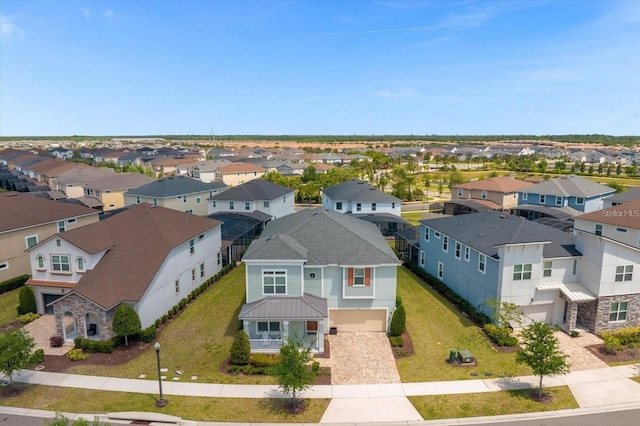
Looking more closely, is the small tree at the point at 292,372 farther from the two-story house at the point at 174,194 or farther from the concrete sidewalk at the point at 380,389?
the two-story house at the point at 174,194

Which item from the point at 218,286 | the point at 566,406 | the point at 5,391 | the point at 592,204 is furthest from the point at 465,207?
the point at 5,391

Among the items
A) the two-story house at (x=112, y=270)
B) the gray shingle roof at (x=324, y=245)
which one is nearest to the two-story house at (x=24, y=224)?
the two-story house at (x=112, y=270)

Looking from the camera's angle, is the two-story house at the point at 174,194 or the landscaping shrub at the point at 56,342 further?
the two-story house at the point at 174,194

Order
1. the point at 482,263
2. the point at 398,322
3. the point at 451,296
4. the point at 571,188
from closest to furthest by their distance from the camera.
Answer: the point at 398,322 → the point at 482,263 → the point at 451,296 → the point at 571,188

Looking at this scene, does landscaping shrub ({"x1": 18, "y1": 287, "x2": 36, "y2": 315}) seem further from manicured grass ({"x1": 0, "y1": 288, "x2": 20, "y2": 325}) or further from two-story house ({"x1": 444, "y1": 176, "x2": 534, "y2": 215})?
two-story house ({"x1": 444, "y1": 176, "x2": 534, "y2": 215})

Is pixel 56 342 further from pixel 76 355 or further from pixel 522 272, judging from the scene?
pixel 522 272

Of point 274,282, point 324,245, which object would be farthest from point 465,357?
point 274,282

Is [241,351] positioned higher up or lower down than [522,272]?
lower down
